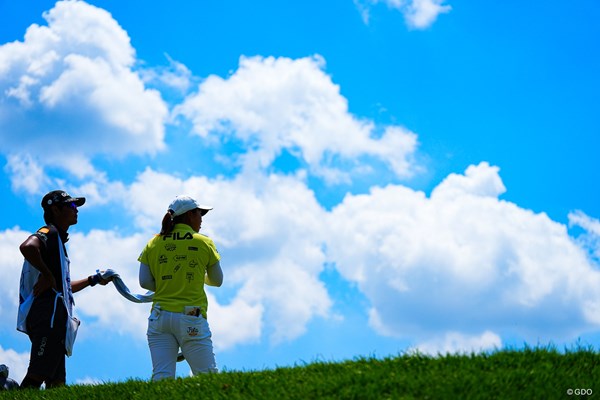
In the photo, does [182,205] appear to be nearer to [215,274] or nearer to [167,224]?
[167,224]

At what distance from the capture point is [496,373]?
26.9ft

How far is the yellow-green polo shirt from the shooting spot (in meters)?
9.52

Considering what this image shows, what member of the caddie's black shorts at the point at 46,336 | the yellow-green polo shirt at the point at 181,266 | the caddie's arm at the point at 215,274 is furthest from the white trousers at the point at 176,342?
the caddie's black shorts at the point at 46,336

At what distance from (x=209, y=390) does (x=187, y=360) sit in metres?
0.92

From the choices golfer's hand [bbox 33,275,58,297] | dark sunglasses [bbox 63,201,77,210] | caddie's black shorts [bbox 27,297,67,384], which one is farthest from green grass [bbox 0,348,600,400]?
dark sunglasses [bbox 63,201,77,210]

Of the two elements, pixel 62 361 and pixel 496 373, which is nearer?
pixel 496 373

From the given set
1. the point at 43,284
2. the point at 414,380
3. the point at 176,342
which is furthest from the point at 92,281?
the point at 414,380

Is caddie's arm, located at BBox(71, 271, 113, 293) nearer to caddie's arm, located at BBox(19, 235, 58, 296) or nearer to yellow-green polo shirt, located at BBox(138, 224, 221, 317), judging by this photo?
caddie's arm, located at BBox(19, 235, 58, 296)

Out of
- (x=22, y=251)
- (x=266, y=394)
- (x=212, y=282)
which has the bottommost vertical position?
(x=266, y=394)

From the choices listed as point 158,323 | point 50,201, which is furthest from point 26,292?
point 158,323

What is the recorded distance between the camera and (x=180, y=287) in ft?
31.3

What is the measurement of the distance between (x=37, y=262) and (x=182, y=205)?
244cm

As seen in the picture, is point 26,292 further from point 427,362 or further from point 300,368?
point 427,362

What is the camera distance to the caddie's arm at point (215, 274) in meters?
9.68
